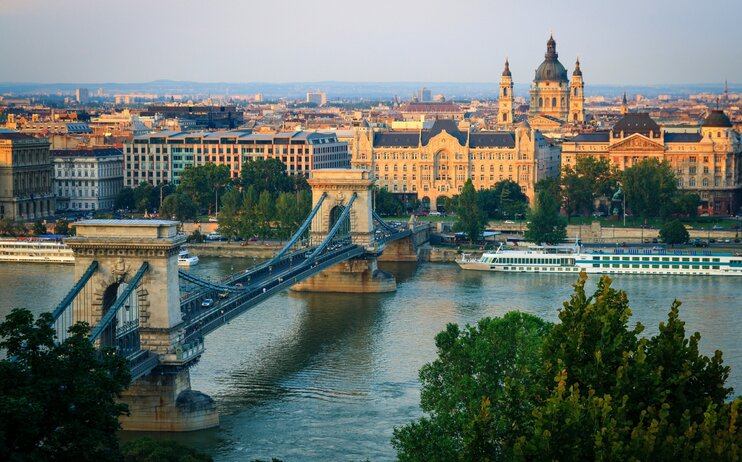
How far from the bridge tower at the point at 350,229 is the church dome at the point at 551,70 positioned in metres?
41.6

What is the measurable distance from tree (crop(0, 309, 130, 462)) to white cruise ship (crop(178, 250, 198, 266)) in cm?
2284

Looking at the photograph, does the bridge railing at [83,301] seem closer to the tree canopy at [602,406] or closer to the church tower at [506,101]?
the tree canopy at [602,406]

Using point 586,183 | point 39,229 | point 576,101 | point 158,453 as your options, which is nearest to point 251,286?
point 158,453

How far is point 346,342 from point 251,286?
1.96 m

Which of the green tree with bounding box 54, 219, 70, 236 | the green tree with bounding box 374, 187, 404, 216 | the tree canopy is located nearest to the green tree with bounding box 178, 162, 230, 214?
the green tree with bounding box 374, 187, 404, 216

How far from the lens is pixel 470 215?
4378cm

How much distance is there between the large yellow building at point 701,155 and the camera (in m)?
54.0

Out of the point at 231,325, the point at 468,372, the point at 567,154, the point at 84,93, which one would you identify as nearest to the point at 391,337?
the point at 231,325

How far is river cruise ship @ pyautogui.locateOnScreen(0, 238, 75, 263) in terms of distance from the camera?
3947cm

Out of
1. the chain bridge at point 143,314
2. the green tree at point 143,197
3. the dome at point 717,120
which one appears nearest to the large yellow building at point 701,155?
the dome at point 717,120

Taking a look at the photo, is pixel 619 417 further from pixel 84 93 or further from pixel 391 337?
pixel 84 93

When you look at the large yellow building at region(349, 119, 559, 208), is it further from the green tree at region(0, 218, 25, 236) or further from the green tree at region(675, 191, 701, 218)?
the green tree at region(0, 218, 25, 236)

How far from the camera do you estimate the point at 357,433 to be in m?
20.7

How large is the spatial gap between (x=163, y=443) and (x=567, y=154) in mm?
43229
